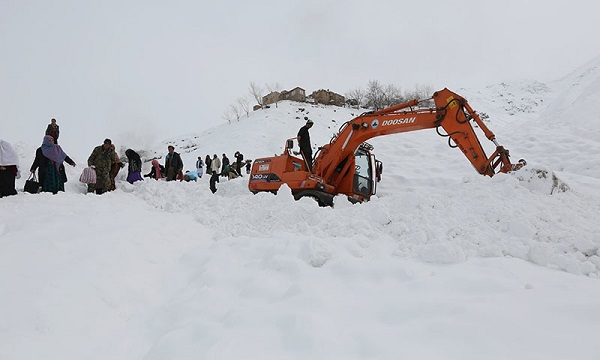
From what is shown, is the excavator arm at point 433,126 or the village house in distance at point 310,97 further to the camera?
the village house in distance at point 310,97

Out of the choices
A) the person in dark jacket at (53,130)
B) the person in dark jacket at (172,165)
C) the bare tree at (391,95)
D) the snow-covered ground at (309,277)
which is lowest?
the snow-covered ground at (309,277)

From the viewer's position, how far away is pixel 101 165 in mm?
8180

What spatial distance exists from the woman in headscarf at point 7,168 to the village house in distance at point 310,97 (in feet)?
167

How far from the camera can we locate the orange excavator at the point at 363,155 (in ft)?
23.6

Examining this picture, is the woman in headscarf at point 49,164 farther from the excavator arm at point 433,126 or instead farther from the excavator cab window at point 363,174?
the excavator cab window at point 363,174

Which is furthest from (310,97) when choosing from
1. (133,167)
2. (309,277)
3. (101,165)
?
(309,277)

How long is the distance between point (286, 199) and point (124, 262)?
120 inches

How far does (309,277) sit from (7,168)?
6.31 m

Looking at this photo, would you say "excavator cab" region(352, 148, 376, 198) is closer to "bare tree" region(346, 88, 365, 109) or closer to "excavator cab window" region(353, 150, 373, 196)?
"excavator cab window" region(353, 150, 373, 196)

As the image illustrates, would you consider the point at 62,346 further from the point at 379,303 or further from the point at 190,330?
the point at 379,303

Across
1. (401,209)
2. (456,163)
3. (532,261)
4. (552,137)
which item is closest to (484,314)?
(532,261)

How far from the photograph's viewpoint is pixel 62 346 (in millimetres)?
2400

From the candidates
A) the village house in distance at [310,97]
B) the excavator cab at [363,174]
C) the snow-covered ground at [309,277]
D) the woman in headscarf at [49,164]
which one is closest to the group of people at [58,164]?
the woman in headscarf at [49,164]

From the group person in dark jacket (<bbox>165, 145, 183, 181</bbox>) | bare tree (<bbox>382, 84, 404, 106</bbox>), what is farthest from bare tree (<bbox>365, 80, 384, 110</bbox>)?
person in dark jacket (<bbox>165, 145, 183, 181</bbox>)
